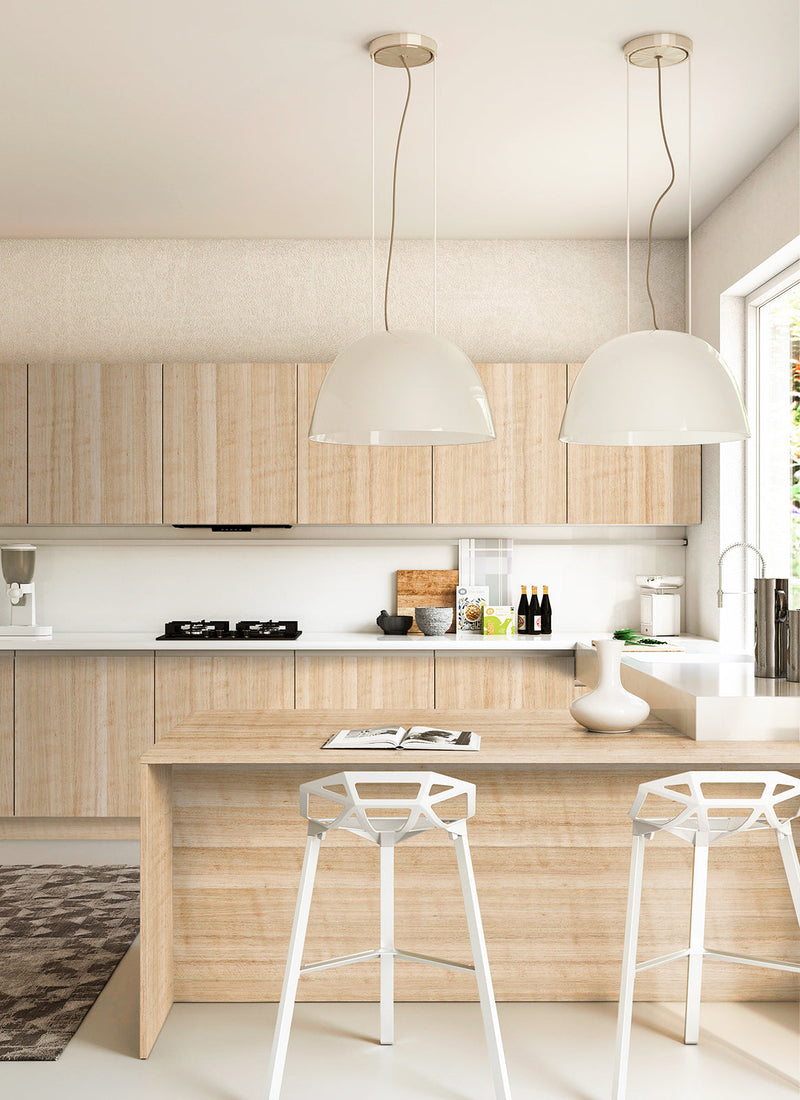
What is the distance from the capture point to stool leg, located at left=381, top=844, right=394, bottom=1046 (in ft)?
8.52

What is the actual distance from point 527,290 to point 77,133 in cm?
229

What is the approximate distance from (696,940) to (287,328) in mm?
3500

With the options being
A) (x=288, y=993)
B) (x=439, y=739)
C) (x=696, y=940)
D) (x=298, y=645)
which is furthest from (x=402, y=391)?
(x=298, y=645)

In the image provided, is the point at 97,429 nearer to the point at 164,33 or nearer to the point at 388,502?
the point at 388,502

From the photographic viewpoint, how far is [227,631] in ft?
15.4

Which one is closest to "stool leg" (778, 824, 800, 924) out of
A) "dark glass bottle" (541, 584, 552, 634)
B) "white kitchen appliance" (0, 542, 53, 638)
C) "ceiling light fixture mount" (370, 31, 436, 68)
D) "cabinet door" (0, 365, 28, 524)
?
"ceiling light fixture mount" (370, 31, 436, 68)

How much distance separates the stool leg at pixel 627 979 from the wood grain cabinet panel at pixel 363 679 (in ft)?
7.07

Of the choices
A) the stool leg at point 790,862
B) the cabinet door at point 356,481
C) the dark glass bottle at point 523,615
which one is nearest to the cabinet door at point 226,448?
the cabinet door at point 356,481

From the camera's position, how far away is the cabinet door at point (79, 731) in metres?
4.45

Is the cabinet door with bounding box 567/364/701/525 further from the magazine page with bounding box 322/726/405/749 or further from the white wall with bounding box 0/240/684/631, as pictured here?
the magazine page with bounding box 322/726/405/749

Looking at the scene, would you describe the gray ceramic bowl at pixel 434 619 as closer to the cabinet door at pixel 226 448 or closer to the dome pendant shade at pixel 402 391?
the cabinet door at pixel 226 448

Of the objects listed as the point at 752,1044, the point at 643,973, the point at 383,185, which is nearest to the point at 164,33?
the point at 383,185

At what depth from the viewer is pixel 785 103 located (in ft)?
11.3

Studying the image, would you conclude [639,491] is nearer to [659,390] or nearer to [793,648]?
[793,648]
